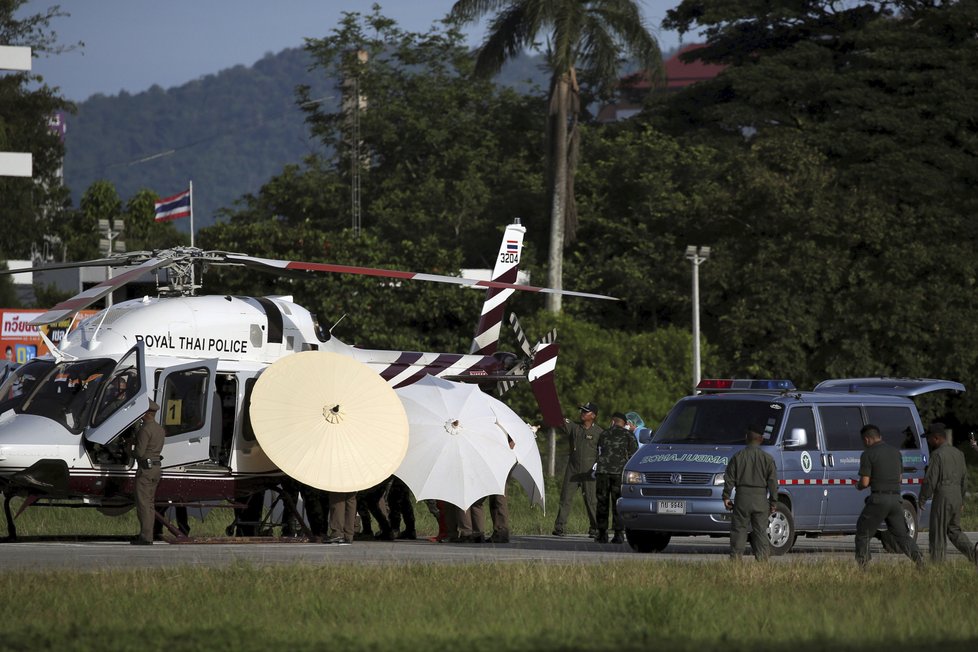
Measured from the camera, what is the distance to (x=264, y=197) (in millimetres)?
65062

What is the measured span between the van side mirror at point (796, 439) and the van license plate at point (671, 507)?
1.55 m

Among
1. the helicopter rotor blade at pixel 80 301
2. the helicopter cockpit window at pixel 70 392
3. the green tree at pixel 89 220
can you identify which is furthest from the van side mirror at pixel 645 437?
the green tree at pixel 89 220

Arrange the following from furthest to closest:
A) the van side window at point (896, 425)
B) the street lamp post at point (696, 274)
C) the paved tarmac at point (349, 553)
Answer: the street lamp post at point (696, 274) < the van side window at point (896, 425) < the paved tarmac at point (349, 553)

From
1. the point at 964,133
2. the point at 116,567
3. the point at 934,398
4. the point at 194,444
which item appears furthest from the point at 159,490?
the point at 964,133

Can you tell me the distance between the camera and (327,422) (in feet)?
66.6

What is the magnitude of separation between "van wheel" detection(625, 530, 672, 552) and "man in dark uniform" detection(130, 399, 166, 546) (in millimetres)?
5806

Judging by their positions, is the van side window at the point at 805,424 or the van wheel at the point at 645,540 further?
the van wheel at the point at 645,540

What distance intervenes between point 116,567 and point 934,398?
33.4 meters

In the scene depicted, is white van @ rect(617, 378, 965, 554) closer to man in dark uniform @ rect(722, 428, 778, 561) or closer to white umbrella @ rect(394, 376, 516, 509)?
man in dark uniform @ rect(722, 428, 778, 561)

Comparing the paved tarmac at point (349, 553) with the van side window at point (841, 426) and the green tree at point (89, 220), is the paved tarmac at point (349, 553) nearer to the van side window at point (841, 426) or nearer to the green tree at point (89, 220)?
the van side window at point (841, 426)

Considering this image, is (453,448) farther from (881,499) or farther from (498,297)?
(881,499)

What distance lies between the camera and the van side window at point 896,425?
67.4 feet

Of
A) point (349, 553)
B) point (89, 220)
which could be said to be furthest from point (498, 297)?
point (89, 220)

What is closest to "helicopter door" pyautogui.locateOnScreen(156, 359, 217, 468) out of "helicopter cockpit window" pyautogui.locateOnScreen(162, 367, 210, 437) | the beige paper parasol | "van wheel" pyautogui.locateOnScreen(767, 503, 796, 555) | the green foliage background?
"helicopter cockpit window" pyautogui.locateOnScreen(162, 367, 210, 437)
